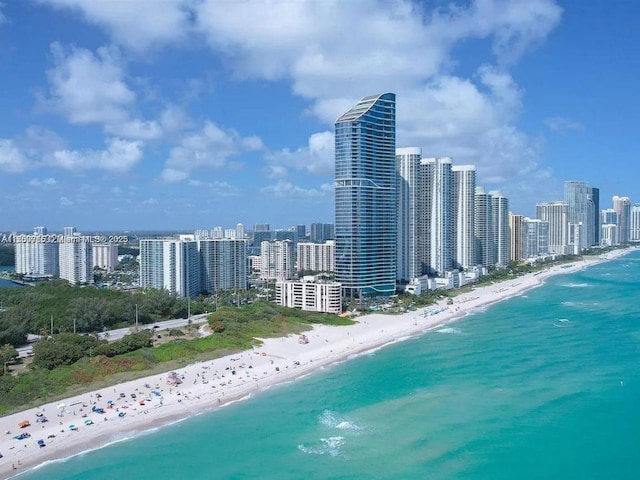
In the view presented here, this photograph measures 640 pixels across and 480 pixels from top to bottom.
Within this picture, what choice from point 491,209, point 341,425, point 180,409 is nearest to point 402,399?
point 341,425

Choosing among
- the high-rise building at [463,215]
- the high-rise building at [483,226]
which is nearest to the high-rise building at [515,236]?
the high-rise building at [483,226]

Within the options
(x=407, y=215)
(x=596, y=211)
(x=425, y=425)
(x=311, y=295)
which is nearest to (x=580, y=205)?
(x=596, y=211)

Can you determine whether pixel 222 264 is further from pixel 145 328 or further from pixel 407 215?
pixel 145 328

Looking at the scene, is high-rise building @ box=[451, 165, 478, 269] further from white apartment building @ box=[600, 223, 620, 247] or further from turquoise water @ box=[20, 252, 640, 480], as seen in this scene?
white apartment building @ box=[600, 223, 620, 247]

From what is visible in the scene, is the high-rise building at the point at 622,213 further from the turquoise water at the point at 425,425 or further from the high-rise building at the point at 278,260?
the turquoise water at the point at 425,425

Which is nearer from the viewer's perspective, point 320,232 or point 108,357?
point 108,357

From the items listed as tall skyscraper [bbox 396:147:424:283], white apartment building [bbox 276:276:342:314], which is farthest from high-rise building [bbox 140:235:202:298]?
tall skyscraper [bbox 396:147:424:283]
